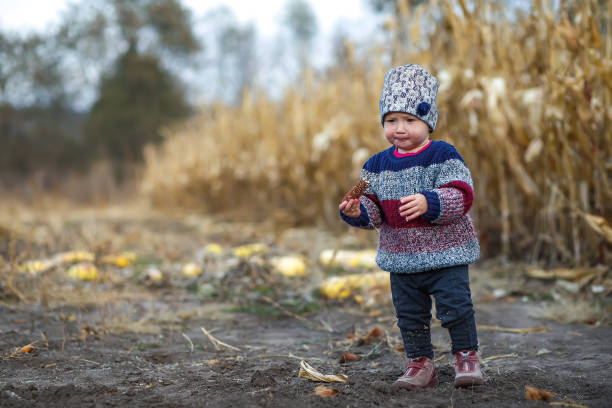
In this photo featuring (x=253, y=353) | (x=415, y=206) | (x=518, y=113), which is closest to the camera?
(x=415, y=206)

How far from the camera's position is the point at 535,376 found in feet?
6.18

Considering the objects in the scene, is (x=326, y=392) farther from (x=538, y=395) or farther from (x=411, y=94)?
(x=411, y=94)

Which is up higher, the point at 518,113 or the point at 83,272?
the point at 518,113

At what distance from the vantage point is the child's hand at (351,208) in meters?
1.81

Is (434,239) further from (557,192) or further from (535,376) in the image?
(557,192)

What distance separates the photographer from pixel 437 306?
1859 millimetres

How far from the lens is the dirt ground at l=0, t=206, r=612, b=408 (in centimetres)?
171

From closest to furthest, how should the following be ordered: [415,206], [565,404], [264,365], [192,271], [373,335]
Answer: [565,404] → [415,206] → [264,365] → [373,335] → [192,271]

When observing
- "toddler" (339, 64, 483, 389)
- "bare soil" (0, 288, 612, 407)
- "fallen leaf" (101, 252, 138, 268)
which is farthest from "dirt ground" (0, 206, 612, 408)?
"fallen leaf" (101, 252, 138, 268)

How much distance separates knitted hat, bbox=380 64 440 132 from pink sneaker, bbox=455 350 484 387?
2.58ft

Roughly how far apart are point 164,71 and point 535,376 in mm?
19211

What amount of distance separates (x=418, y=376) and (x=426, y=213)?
1.86ft

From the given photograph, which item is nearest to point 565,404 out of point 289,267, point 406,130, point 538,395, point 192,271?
point 538,395

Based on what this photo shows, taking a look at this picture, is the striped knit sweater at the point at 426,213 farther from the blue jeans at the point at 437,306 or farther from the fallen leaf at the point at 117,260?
the fallen leaf at the point at 117,260
